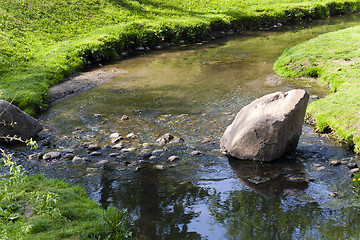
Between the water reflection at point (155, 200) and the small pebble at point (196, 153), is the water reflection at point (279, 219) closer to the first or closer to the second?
the water reflection at point (155, 200)

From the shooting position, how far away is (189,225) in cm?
723

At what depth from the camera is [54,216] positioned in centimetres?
677

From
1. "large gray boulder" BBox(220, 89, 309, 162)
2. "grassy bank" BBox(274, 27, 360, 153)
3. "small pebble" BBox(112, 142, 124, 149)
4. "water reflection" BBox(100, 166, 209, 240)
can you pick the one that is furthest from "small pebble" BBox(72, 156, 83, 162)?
"grassy bank" BBox(274, 27, 360, 153)

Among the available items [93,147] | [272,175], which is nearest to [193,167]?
[272,175]

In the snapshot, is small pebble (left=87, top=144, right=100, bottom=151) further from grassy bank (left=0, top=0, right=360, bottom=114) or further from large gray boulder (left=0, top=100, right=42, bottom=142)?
grassy bank (left=0, top=0, right=360, bottom=114)

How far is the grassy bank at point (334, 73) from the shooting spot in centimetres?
1092

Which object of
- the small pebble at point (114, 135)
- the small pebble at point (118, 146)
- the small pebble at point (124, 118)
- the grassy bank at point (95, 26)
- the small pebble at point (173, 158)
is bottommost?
the small pebble at point (173, 158)

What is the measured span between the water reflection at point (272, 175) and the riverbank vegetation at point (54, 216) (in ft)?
9.97

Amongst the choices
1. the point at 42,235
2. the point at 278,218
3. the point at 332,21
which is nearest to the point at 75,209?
the point at 42,235

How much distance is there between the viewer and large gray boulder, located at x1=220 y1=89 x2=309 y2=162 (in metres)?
9.45

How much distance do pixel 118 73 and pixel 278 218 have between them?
44.6 feet

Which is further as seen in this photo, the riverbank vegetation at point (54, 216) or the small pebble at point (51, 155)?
the small pebble at point (51, 155)

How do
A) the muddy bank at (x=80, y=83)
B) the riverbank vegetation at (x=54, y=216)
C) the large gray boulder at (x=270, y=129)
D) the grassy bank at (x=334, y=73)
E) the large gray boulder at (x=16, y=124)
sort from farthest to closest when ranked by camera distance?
1. the muddy bank at (x=80, y=83)
2. the large gray boulder at (x=16, y=124)
3. the grassy bank at (x=334, y=73)
4. the large gray boulder at (x=270, y=129)
5. the riverbank vegetation at (x=54, y=216)

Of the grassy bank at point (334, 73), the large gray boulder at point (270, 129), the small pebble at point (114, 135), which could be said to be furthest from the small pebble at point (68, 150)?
the grassy bank at point (334, 73)
